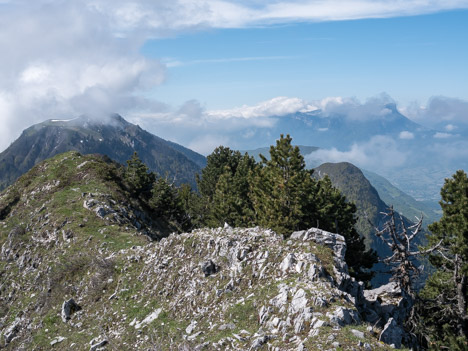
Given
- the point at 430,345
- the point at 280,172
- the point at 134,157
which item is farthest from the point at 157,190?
the point at 430,345

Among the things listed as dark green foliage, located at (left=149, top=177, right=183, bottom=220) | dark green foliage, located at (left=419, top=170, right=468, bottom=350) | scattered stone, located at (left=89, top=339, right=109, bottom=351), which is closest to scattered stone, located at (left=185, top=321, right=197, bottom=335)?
scattered stone, located at (left=89, top=339, right=109, bottom=351)

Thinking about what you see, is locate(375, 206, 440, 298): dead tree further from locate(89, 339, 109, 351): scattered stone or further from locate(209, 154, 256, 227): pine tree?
locate(209, 154, 256, 227): pine tree

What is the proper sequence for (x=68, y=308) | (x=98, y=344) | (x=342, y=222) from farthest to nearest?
(x=342, y=222), (x=68, y=308), (x=98, y=344)

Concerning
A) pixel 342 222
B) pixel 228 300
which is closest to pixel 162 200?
pixel 342 222

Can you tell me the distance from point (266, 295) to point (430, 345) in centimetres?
1748

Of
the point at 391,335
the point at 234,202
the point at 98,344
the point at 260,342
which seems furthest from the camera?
the point at 234,202

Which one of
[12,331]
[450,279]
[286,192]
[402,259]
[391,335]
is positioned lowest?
[12,331]

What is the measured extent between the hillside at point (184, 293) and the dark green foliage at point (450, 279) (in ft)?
22.1

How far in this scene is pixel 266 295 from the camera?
18.5 metres

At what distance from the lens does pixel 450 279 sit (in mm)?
26594

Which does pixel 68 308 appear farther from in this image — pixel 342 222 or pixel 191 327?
pixel 342 222

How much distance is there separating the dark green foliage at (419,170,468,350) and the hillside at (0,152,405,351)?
6.74 m

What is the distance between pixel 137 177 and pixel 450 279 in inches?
2060

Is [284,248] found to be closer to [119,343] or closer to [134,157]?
[119,343]
